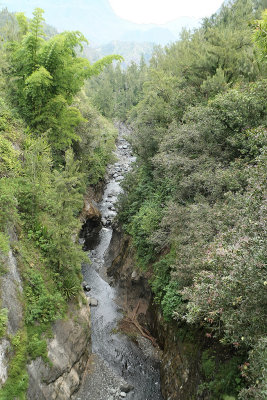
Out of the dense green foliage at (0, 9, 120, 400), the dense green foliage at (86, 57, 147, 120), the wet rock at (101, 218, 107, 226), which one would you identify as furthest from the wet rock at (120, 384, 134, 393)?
the dense green foliage at (86, 57, 147, 120)

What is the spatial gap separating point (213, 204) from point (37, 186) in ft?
26.7

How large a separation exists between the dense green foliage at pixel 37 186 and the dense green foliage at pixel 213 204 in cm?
489

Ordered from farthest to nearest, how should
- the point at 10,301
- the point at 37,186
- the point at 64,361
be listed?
the point at 37,186, the point at 64,361, the point at 10,301

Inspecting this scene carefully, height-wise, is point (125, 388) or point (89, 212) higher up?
point (89, 212)

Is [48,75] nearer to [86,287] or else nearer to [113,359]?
[86,287]

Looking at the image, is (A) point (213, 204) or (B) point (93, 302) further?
(B) point (93, 302)

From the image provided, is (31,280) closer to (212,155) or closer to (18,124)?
(18,124)

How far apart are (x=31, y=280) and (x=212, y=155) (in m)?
10.6

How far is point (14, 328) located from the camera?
9438 millimetres

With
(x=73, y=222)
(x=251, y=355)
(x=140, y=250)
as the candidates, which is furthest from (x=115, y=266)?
(x=251, y=355)

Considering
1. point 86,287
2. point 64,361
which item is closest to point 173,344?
point 64,361

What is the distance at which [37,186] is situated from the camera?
12797mm

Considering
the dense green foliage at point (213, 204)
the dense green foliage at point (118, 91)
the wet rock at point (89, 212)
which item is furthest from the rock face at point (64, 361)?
the dense green foliage at point (118, 91)

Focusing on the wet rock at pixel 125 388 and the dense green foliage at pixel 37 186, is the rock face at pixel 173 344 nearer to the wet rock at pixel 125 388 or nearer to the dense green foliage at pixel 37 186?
the wet rock at pixel 125 388
